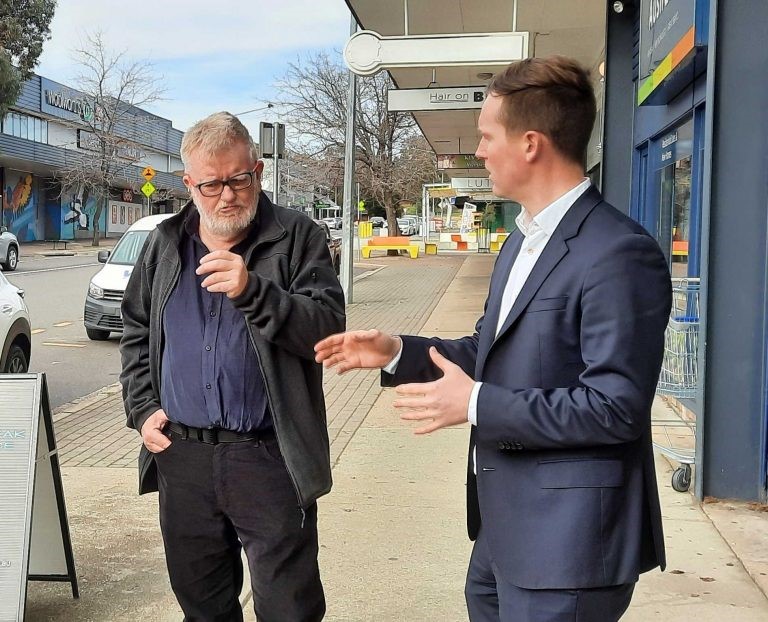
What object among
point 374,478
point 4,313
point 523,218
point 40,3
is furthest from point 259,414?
point 40,3

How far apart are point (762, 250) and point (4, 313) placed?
6214 mm

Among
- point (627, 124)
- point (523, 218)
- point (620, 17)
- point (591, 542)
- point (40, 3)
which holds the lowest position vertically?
point (591, 542)

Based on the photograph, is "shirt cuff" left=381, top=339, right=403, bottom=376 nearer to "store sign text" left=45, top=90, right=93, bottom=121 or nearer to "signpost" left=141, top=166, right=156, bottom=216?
"signpost" left=141, top=166, right=156, bottom=216

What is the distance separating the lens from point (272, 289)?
256 centimetres

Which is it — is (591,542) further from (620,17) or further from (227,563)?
(620,17)

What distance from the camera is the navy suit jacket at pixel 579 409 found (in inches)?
73.8

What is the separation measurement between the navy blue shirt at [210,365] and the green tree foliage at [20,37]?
37.8m

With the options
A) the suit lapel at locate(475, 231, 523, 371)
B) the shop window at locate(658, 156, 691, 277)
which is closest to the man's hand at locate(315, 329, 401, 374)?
the suit lapel at locate(475, 231, 523, 371)

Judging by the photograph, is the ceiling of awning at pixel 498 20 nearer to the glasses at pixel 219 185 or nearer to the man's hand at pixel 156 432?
the glasses at pixel 219 185

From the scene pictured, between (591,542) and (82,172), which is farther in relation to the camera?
(82,172)

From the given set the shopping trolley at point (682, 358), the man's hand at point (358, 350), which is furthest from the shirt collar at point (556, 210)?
the shopping trolley at point (682, 358)

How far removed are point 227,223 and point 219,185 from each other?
0.41 ft

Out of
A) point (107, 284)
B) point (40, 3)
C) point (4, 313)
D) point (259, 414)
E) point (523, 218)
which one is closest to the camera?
point (523, 218)

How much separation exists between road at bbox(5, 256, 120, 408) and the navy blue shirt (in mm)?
6527
